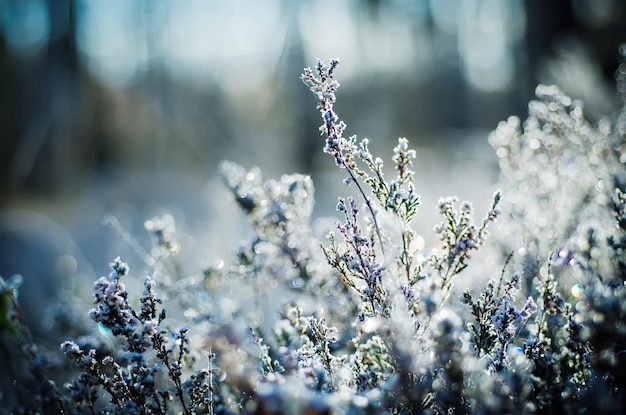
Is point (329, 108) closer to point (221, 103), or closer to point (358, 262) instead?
point (358, 262)

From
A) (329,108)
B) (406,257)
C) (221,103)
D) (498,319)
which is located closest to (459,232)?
(406,257)

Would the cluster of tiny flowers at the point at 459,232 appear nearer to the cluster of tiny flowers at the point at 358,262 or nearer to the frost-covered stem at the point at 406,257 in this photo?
the frost-covered stem at the point at 406,257

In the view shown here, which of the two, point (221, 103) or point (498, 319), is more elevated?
point (221, 103)

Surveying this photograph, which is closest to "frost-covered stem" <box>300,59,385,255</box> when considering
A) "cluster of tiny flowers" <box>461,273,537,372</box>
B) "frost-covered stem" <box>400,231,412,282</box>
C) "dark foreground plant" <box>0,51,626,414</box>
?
"dark foreground plant" <box>0,51,626,414</box>

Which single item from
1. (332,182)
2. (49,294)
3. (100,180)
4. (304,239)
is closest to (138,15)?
(100,180)

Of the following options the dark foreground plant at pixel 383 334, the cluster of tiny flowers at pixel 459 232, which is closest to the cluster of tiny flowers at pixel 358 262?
the dark foreground plant at pixel 383 334

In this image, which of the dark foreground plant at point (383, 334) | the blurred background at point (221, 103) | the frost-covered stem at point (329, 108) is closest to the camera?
the dark foreground plant at point (383, 334)

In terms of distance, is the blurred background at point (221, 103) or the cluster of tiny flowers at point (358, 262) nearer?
the cluster of tiny flowers at point (358, 262)

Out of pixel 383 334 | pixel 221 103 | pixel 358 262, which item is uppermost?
pixel 221 103

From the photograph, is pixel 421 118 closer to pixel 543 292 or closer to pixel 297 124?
pixel 297 124

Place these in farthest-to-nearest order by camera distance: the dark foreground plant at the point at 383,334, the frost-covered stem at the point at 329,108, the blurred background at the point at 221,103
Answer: the blurred background at the point at 221,103 → the frost-covered stem at the point at 329,108 → the dark foreground plant at the point at 383,334
